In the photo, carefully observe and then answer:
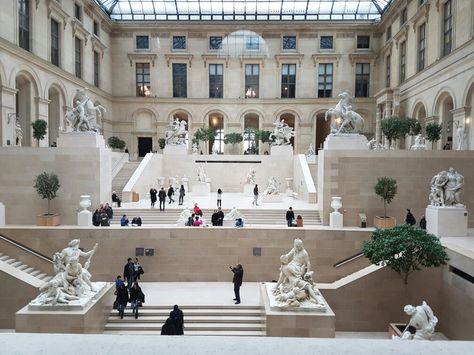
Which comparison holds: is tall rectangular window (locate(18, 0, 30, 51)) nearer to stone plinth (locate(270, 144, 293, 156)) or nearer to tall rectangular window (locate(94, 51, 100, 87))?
tall rectangular window (locate(94, 51, 100, 87))

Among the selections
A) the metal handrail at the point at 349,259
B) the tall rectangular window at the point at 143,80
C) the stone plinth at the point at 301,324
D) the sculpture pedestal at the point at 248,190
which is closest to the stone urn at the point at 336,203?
the metal handrail at the point at 349,259

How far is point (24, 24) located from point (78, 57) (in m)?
8.31

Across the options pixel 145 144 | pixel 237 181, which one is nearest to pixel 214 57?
pixel 145 144

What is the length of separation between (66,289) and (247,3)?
38.8 meters

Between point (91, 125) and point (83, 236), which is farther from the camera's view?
point (91, 125)

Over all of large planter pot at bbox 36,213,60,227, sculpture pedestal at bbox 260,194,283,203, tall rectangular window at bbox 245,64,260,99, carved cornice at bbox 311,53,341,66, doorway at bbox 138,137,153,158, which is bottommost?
large planter pot at bbox 36,213,60,227

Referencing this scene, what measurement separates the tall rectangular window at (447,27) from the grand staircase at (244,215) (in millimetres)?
15837

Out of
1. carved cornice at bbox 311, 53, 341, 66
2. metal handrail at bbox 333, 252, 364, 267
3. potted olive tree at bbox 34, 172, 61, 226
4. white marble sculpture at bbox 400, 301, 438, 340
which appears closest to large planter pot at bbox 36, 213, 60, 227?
potted olive tree at bbox 34, 172, 61, 226

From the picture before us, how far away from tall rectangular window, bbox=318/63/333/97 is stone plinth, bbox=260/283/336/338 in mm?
35837

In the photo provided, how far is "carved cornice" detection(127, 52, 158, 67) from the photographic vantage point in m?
42.6

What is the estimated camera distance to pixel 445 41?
1069 inches

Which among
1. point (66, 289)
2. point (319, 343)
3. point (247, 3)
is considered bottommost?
point (66, 289)

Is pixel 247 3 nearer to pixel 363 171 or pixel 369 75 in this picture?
pixel 369 75

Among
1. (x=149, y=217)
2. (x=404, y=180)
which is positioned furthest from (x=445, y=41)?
(x=149, y=217)
